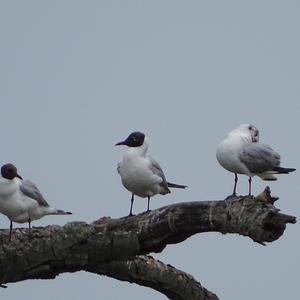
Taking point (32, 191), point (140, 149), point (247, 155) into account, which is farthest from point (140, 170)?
point (247, 155)

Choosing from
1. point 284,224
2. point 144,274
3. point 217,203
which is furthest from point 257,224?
point 144,274

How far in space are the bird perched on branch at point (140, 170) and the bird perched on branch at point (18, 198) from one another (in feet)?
4.94

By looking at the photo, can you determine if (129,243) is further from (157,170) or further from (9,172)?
(157,170)

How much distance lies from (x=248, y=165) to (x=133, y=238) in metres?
4.11

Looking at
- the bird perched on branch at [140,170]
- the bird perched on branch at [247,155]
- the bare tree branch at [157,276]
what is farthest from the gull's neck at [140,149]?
the bare tree branch at [157,276]

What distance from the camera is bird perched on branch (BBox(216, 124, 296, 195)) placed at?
1327 cm

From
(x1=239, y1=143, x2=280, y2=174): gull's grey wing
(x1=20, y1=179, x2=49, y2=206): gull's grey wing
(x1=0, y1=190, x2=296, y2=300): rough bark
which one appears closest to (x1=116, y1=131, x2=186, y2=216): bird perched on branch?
(x1=20, y1=179, x2=49, y2=206): gull's grey wing

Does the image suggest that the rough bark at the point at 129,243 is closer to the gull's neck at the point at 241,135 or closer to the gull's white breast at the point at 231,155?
the gull's white breast at the point at 231,155

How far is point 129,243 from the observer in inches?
388

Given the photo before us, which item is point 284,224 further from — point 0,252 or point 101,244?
point 0,252

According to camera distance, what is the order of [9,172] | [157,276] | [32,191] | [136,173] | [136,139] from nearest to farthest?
[157,276], [9,172], [32,191], [136,173], [136,139]

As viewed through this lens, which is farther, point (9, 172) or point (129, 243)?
point (9, 172)

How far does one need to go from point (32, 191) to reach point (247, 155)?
12.1ft

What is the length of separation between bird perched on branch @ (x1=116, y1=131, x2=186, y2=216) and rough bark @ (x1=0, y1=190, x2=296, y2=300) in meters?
3.93
